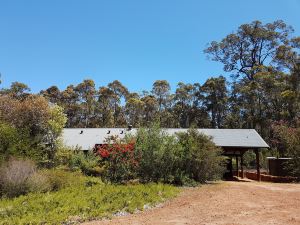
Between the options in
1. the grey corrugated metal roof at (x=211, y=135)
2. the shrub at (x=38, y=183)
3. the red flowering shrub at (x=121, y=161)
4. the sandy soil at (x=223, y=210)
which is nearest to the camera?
the sandy soil at (x=223, y=210)

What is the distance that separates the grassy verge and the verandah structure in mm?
9571

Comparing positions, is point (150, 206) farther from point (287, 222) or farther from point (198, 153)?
point (198, 153)

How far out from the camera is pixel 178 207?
10844 millimetres

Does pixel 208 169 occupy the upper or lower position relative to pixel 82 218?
upper

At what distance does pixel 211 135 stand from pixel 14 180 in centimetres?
1275

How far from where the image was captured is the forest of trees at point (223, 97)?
4153 cm

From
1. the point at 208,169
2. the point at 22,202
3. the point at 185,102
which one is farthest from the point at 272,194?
the point at 185,102

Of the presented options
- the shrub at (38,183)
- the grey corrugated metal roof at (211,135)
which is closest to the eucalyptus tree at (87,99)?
the grey corrugated metal roof at (211,135)

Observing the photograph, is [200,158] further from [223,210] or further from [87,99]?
[87,99]

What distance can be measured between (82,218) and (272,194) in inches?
298

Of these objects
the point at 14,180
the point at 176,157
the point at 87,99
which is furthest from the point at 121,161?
the point at 87,99

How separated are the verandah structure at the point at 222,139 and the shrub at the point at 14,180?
925 centimetres

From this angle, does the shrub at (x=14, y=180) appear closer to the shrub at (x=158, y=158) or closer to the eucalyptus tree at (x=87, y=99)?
the shrub at (x=158, y=158)

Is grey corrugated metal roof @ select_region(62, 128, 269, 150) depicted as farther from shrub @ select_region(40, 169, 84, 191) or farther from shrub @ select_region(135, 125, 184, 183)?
shrub @ select_region(40, 169, 84, 191)
